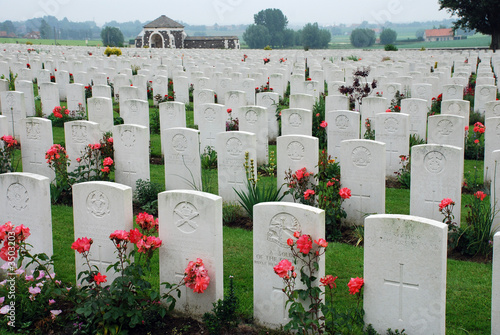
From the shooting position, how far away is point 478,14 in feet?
106

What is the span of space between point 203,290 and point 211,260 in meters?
0.27

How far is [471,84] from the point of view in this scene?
55.3 feet

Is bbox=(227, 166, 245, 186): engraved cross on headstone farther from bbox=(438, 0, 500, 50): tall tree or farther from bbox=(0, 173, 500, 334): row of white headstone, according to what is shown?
bbox=(438, 0, 500, 50): tall tree

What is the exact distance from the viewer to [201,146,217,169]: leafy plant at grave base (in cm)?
975

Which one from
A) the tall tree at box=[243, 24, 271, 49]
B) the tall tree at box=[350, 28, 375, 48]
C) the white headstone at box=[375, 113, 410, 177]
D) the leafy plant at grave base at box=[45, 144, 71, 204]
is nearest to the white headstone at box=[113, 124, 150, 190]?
the leafy plant at grave base at box=[45, 144, 71, 204]

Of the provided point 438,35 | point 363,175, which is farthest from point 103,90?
point 438,35

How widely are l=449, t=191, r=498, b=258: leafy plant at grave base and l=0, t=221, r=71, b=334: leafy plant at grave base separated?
13.6ft

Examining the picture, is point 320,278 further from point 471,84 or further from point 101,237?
point 471,84

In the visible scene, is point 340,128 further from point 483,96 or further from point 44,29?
point 44,29

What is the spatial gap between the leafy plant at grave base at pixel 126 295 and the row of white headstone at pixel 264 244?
0.19 m

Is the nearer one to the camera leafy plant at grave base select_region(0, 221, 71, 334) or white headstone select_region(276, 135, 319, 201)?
leafy plant at grave base select_region(0, 221, 71, 334)

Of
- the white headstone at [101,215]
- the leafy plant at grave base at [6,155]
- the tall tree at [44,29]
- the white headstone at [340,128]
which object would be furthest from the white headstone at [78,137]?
the tall tree at [44,29]

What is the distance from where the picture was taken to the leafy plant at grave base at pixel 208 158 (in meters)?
9.75

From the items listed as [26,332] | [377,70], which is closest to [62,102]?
[377,70]
